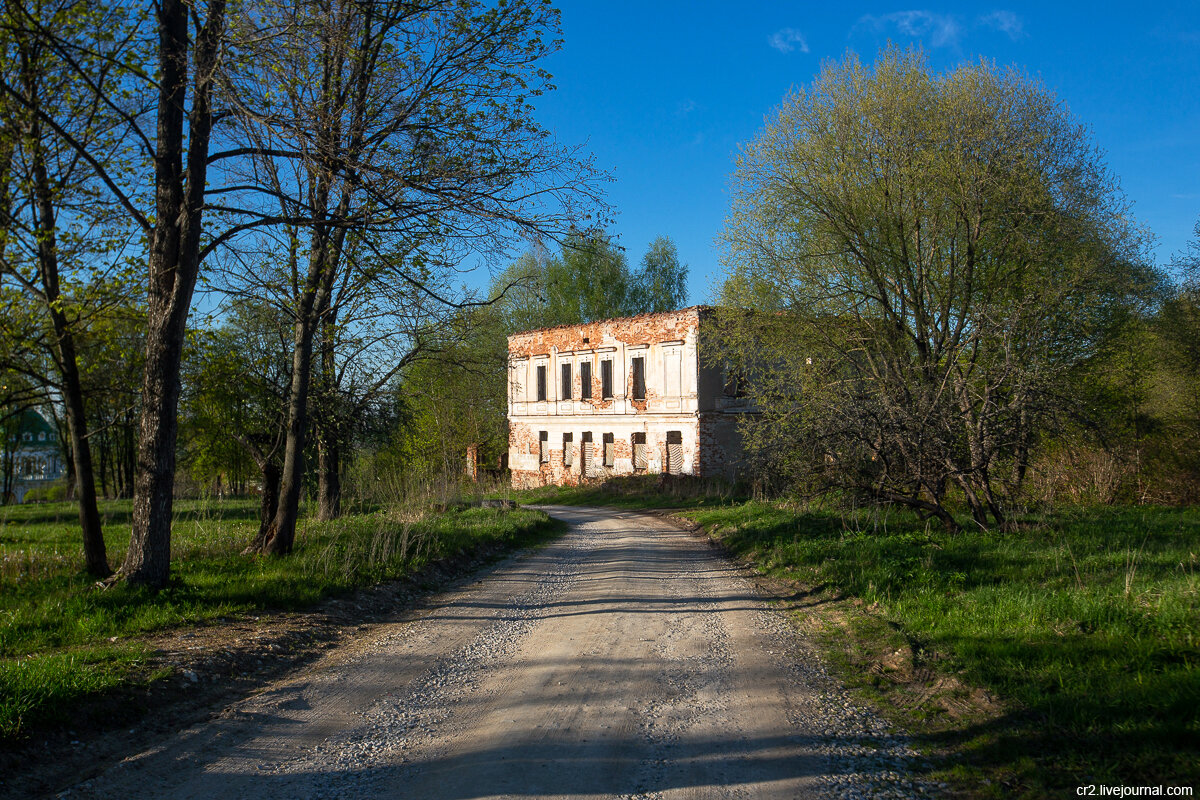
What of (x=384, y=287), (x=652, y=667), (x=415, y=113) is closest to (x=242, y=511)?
(x=384, y=287)

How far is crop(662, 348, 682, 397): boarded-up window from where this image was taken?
31.0 m

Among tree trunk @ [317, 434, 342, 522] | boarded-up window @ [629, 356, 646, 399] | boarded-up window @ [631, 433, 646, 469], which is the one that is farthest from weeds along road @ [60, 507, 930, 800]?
boarded-up window @ [629, 356, 646, 399]

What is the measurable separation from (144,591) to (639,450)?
87.5ft

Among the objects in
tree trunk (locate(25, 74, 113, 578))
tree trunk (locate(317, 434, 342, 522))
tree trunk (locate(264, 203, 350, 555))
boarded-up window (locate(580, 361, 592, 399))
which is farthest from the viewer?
boarded-up window (locate(580, 361, 592, 399))

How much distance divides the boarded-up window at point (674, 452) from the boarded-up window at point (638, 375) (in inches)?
105

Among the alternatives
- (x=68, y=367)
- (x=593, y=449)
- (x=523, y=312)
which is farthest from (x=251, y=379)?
(x=523, y=312)

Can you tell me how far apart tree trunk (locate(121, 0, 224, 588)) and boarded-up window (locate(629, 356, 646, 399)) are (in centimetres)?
2582

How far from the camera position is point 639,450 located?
108 ft

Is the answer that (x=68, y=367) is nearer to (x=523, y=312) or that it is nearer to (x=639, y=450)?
(x=639, y=450)

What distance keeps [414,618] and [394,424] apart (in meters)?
9.51

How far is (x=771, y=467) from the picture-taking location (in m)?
12.7

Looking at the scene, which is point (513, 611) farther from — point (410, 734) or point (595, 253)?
point (595, 253)

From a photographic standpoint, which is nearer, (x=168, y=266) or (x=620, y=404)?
(x=168, y=266)

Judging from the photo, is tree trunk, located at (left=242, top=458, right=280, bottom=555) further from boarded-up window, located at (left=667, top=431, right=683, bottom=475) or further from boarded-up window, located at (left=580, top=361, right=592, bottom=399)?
boarded-up window, located at (left=580, top=361, right=592, bottom=399)
